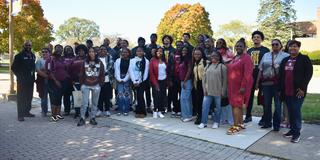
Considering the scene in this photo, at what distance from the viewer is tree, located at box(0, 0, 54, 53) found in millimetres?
27328

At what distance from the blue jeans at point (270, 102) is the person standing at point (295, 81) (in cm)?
52

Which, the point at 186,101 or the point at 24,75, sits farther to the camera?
the point at 24,75

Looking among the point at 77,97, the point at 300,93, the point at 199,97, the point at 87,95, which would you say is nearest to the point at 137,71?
the point at 87,95

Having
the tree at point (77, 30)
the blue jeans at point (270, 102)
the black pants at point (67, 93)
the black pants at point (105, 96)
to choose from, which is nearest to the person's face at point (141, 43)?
the black pants at point (105, 96)

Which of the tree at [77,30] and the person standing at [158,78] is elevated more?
the tree at [77,30]

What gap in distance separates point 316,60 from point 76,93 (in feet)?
120

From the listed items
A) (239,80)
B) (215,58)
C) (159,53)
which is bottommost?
(239,80)

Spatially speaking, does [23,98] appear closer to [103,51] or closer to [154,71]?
[103,51]

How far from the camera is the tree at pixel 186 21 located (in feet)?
175

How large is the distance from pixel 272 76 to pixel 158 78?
2.95 m

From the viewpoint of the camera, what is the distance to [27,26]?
2786 cm

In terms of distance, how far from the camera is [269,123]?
7496mm

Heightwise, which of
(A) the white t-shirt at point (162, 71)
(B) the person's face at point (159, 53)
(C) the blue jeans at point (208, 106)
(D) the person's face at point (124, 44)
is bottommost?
(C) the blue jeans at point (208, 106)

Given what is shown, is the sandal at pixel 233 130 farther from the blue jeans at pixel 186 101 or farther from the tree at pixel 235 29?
the tree at pixel 235 29
